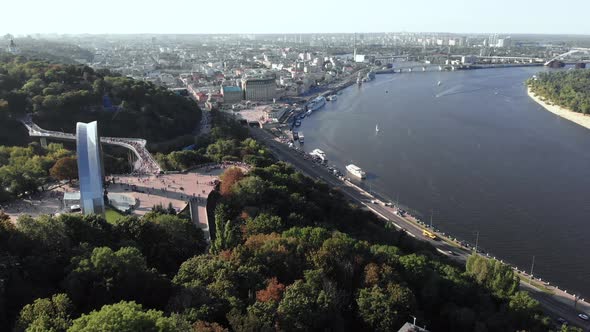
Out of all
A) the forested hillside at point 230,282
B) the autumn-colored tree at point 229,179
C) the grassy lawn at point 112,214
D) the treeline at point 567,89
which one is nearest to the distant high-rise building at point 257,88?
the treeline at point 567,89

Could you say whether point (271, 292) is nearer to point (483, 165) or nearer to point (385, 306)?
point (385, 306)

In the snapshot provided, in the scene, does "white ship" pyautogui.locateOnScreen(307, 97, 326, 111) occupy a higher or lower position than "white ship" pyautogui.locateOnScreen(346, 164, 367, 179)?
higher

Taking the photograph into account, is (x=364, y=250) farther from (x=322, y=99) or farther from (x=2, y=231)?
(x=322, y=99)

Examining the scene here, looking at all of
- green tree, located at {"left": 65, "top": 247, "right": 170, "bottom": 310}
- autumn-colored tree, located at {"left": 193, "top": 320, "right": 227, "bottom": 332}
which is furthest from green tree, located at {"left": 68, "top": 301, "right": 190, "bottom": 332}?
green tree, located at {"left": 65, "top": 247, "right": 170, "bottom": 310}

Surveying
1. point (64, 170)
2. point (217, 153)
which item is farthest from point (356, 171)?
point (64, 170)

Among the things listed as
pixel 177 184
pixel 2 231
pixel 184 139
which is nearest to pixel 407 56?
pixel 184 139

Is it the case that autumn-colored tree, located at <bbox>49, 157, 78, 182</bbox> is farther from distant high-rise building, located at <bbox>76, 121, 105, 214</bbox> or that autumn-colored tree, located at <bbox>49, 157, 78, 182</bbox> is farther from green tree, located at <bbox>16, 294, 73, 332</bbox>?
green tree, located at <bbox>16, 294, 73, 332</bbox>
